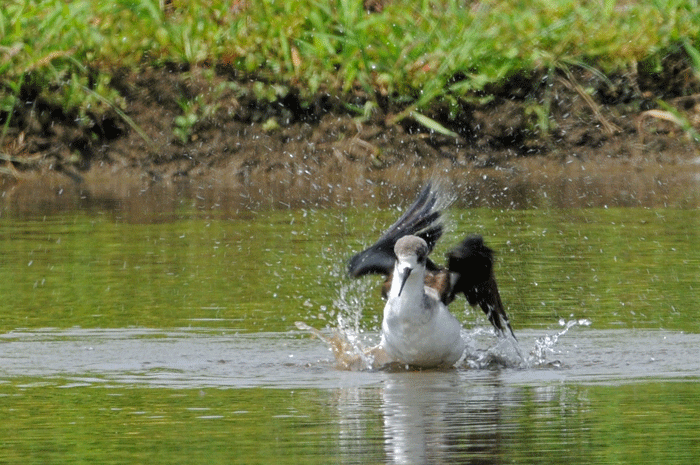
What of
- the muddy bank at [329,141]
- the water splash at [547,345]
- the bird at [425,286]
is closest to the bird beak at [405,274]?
the bird at [425,286]

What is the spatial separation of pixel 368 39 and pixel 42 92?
2.99m

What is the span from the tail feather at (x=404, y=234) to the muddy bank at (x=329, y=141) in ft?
19.7

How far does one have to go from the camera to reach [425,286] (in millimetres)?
7160

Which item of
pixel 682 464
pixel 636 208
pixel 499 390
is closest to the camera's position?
pixel 682 464

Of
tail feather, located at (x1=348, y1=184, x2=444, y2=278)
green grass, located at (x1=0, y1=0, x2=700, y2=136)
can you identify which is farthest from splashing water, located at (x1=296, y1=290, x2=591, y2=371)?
green grass, located at (x1=0, y1=0, x2=700, y2=136)

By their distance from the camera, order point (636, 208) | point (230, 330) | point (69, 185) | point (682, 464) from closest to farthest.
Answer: point (682, 464) → point (230, 330) → point (636, 208) → point (69, 185)

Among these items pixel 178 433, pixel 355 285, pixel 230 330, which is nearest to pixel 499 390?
pixel 178 433

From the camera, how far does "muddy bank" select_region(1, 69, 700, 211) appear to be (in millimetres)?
14242

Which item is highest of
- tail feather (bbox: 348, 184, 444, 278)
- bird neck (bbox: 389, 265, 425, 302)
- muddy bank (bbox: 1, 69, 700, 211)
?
muddy bank (bbox: 1, 69, 700, 211)

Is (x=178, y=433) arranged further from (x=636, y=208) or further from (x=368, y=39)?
(x=368, y=39)

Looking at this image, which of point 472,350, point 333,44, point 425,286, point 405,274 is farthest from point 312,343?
point 333,44

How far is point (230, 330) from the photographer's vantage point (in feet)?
25.2

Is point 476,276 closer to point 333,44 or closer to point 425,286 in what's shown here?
point 425,286

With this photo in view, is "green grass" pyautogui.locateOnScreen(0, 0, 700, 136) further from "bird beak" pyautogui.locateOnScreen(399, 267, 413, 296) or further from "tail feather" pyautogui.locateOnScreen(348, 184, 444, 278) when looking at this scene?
"bird beak" pyautogui.locateOnScreen(399, 267, 413, 296)
